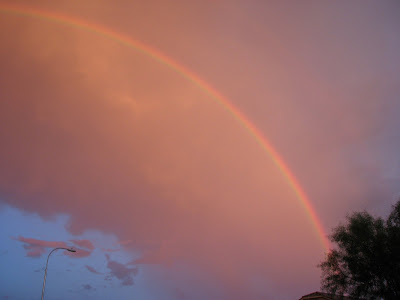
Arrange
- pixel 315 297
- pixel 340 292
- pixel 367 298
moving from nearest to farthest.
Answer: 1. pixel 367 298
2. pixel 340 292
3. pixel 315 297

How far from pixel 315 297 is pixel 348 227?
46.9 ft

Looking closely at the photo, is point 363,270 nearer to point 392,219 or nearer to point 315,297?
point 392,219

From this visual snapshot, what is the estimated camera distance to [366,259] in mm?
34719

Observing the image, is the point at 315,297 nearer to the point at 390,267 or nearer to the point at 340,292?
the point at 340,292

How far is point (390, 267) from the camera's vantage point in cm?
3241

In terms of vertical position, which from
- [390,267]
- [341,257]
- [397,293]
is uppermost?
[341,257]

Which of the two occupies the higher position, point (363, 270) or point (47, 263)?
point (47, 263)

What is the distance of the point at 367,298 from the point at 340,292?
10.0 ft

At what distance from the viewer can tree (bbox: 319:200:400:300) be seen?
107ft

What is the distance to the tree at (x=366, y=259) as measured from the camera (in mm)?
32625

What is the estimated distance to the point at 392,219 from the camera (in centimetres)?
3462

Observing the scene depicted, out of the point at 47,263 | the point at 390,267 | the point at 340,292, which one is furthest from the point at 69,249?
the point at 390,267

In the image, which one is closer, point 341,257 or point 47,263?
point 47,263

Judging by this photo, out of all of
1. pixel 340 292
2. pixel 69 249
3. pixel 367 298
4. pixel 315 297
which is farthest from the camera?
pixel 315 297
